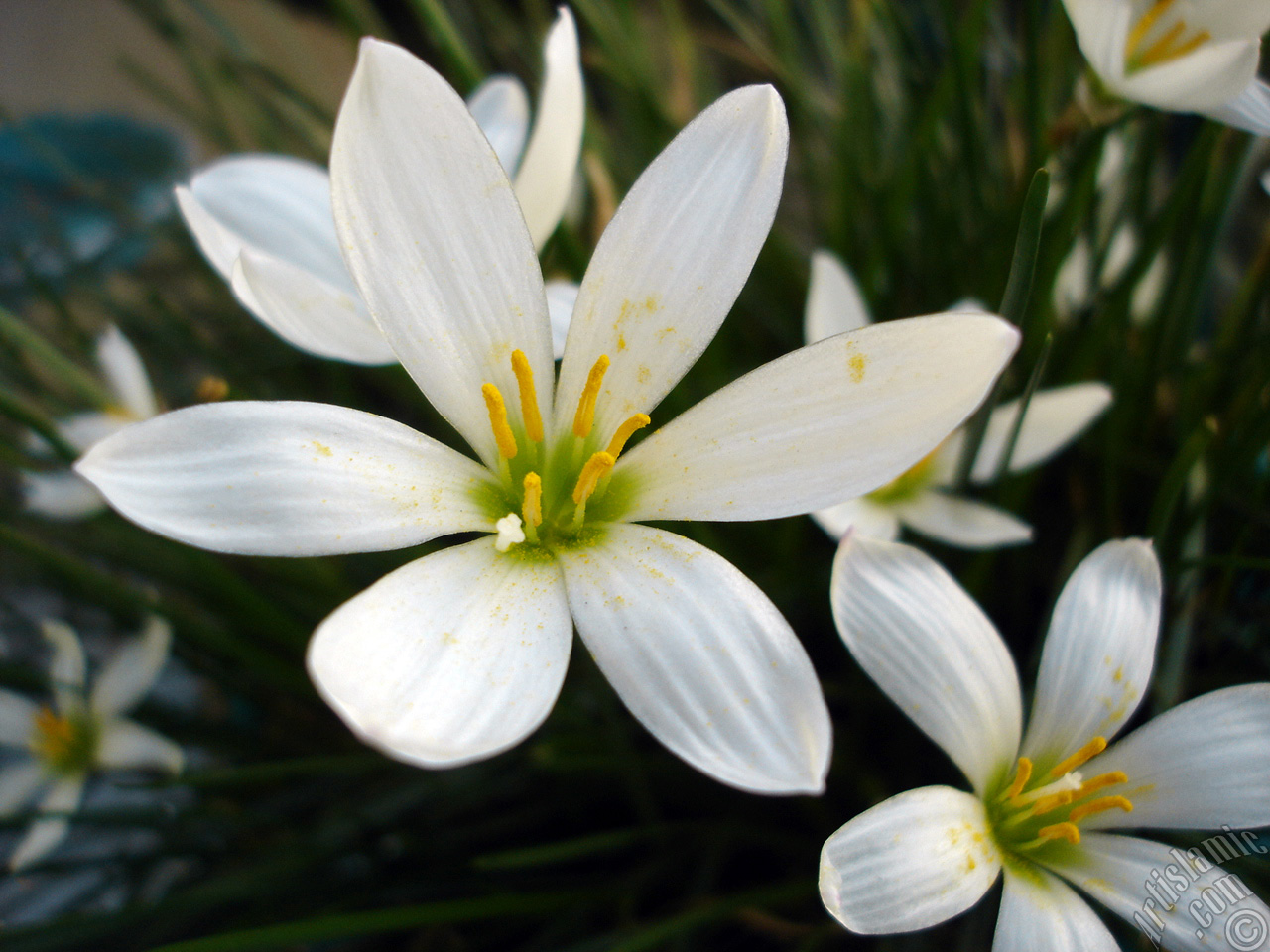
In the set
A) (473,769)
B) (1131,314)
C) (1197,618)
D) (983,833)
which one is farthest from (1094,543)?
(473,769)

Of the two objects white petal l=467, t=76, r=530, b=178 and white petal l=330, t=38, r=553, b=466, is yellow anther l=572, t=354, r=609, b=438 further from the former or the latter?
white petal l=467, t=76, r=530, b=178

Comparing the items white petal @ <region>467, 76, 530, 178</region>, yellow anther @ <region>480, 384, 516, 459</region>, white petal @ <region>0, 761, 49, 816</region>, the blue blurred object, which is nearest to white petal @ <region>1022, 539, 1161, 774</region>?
yellow anther @ <region>480, 384, 516, 459</region>

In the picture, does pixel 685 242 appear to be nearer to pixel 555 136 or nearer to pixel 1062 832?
pixel 555 136

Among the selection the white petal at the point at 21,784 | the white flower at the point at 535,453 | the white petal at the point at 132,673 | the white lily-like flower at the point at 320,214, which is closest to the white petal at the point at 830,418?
the white flower at the point at 535,453

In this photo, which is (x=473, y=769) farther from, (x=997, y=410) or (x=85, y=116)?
(x=85, y=116)

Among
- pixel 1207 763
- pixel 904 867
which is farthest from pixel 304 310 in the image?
pixel 1207 763

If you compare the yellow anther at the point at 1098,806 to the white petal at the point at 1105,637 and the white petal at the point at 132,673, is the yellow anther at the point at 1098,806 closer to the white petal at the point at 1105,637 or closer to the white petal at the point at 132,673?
the white petal at the point at 1105,637
